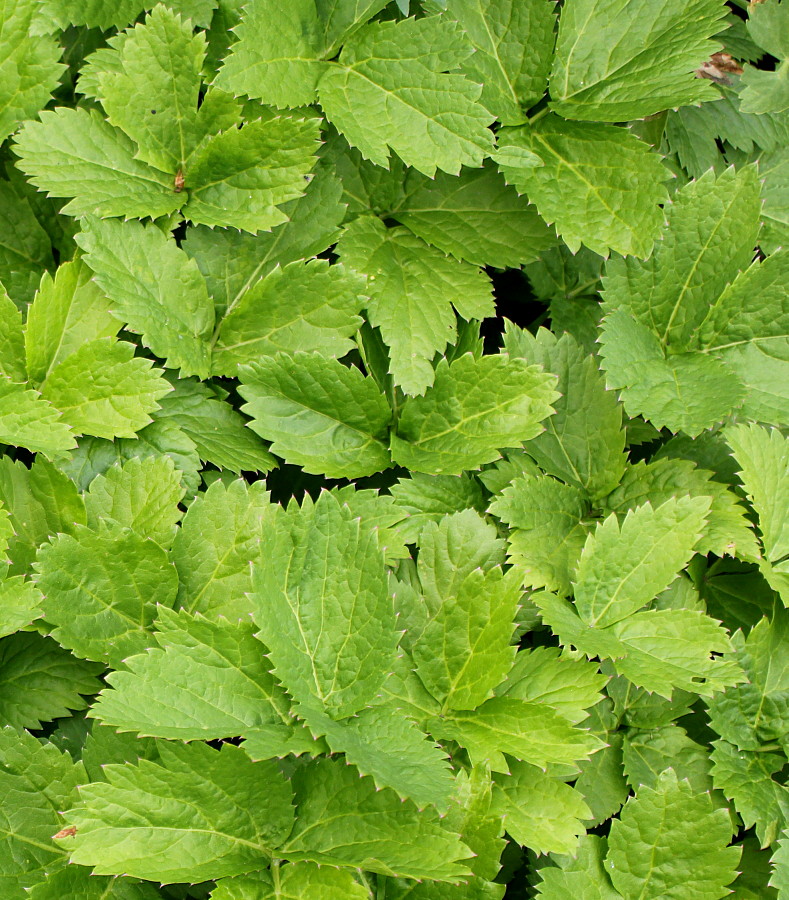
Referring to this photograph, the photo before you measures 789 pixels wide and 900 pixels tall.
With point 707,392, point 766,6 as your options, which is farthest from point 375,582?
point 766,6

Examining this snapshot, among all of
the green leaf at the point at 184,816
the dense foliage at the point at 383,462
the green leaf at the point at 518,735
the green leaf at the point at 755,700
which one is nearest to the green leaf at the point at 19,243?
the dense foliage at the point at 383,462

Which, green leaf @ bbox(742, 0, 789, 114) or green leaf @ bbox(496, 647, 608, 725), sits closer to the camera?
green leaf @ bbox(496, 647, 608, 725)

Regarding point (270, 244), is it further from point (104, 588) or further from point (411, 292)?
point (104, 588)

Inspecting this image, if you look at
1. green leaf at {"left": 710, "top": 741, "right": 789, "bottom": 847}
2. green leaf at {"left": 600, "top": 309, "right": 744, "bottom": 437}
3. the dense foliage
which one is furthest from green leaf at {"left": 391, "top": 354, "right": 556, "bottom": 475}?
green leaf at {"left": 710, "top": 741, "right": 789, "bottom": 847}

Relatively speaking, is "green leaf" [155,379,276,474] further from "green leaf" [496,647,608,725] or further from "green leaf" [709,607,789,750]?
"green leaf" [709,607,789,750]

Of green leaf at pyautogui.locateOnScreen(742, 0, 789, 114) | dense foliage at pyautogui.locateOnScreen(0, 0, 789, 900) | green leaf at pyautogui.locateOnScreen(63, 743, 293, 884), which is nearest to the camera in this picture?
green leaf at pyautogui.locateOnScreen(63, 743, 293, 884)
